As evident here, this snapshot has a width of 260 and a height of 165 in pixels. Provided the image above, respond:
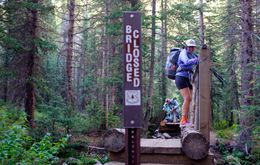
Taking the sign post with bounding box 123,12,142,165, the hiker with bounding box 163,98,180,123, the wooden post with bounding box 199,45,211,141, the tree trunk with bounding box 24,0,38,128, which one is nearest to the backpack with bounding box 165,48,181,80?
the wooden post with bounding box 199,45,211,141

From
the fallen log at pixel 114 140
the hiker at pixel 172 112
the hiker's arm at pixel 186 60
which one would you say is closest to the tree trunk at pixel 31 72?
the hiker at pixel 172 112

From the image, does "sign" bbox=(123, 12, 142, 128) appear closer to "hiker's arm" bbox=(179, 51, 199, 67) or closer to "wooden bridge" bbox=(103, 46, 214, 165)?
"wooden bridge" bbox=(103, 46, 214, 165)

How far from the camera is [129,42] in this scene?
359cm

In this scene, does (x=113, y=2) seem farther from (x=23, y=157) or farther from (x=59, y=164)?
(x=23, y=157)

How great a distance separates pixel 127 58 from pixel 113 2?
18.8 metres

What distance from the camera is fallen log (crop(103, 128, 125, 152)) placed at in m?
5.29

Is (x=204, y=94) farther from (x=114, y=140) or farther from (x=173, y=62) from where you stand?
(x=173, y=62)

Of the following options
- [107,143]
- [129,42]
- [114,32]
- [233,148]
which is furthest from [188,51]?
[114,32]

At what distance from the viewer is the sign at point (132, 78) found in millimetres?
3551

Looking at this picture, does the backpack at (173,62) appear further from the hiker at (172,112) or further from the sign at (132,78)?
the hiker at (172,112)

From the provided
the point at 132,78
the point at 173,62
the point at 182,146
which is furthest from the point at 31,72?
the point at 132,78

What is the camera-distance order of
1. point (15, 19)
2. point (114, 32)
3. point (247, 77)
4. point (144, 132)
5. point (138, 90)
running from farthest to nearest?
point (114, 32)
point (144, 132)
point (15, 19)
point (247, 77)
point (138, 90)

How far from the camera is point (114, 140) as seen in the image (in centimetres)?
534

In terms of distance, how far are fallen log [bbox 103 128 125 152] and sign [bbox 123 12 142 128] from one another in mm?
1750
